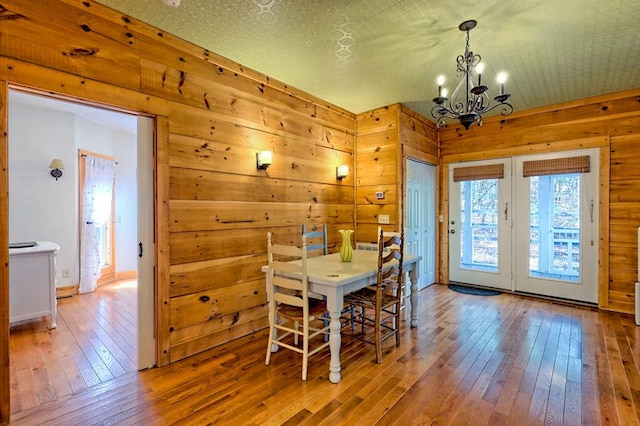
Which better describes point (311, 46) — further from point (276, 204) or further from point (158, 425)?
point (158, 425)

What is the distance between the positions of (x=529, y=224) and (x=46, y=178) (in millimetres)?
6881

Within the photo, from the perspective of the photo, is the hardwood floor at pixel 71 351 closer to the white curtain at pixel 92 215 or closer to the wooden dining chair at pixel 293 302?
the white curtain at pixel 92 215

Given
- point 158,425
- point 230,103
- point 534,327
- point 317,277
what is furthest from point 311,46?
point 534,327

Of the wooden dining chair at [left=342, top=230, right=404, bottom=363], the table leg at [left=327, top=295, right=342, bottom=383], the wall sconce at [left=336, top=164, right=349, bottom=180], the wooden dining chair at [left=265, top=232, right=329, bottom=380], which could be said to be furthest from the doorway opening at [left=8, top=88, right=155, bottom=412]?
the wall sconce at [left=336, top=164, right=349, bottom=180]

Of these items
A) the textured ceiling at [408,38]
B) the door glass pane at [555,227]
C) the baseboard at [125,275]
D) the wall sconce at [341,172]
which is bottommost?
the baseboard at [125,275]

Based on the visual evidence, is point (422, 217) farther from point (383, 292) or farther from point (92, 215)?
point (92, 215)

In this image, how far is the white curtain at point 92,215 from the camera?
4.75 metres

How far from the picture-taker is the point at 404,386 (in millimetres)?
2297

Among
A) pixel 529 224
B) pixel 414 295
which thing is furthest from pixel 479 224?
pixel 414 295

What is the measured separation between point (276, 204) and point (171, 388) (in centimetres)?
195

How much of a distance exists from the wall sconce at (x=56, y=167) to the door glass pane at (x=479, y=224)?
6.01 meters

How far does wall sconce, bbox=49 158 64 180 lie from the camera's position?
14.5 feet

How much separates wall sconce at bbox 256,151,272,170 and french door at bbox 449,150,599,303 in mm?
Result: 3339

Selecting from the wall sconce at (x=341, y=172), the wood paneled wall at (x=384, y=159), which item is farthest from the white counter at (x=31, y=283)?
the wood paneled wall at (x=384, y=159)
